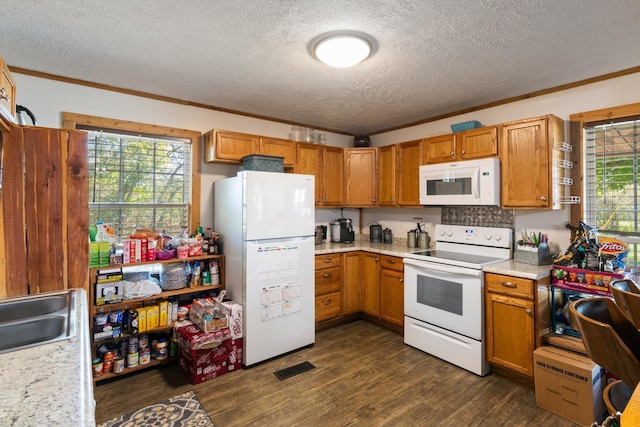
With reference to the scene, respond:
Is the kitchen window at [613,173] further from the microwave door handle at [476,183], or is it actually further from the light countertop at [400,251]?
the microwave door handle at [476,183]

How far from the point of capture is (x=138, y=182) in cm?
302

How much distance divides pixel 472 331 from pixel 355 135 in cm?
304

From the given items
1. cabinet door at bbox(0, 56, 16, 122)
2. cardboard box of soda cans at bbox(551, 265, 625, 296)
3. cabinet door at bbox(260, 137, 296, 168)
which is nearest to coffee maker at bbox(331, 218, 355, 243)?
cabinet door at bbox(260, 137, 296, 168)

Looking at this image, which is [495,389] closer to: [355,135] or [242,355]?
[242,355]

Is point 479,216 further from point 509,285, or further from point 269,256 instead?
point 269,256

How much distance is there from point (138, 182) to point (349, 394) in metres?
2.61

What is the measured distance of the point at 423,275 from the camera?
10.1 feet

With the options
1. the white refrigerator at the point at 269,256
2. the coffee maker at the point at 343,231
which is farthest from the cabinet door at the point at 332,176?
the white refrigerator at the point at 269,256

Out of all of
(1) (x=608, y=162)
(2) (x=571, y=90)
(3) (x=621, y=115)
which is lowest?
(1) (x=608, y=162)

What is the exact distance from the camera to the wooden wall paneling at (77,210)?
6.52 ft

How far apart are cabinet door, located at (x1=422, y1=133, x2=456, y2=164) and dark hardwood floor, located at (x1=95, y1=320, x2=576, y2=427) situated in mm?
1945

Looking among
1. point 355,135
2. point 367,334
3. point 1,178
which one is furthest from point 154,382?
point 355,135

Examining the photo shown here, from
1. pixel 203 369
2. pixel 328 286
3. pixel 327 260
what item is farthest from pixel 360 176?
pixel 203 369

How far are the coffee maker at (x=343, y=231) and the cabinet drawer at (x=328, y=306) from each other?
0.79 meters
